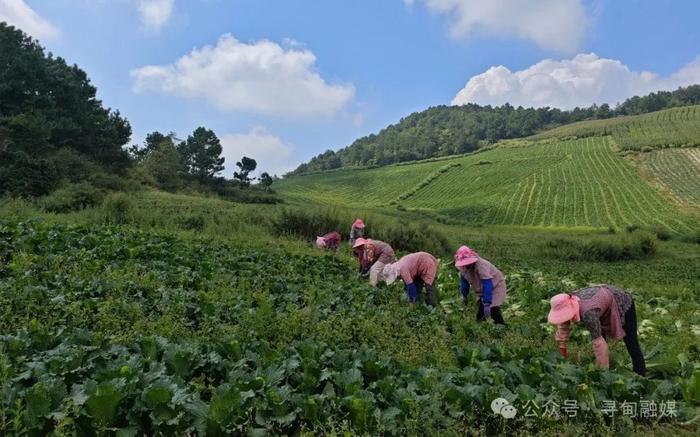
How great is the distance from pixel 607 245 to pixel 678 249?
8.35 m

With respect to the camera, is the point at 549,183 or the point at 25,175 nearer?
the point at 25,175

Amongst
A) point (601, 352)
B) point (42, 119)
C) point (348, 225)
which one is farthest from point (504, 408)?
point (42, 119)

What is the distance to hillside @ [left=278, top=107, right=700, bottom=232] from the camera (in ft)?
192

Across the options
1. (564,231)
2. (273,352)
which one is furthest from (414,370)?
(564,231)

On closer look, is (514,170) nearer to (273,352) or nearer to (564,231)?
(564,231)

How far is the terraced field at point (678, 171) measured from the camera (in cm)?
5941

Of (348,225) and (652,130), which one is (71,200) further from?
(652,130)

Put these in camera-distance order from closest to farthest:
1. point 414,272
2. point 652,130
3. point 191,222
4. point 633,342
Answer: point 633,342 < point 414,272 < point 191,222 < point 652,130

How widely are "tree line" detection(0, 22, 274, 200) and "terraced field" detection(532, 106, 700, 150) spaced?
70559 millimetres

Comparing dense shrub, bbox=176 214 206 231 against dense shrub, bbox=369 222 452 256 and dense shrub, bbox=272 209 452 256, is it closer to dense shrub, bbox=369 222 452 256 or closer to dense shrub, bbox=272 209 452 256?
dense shrub, bbox=272 209 452 256

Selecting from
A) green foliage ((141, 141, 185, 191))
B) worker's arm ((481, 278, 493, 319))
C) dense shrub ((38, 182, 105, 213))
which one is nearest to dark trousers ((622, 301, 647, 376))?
worker's arm ((481, 278, 493, 319))

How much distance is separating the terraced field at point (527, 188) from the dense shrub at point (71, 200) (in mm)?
43658

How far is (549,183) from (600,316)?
72.2 m

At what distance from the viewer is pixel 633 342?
19.5 ft
